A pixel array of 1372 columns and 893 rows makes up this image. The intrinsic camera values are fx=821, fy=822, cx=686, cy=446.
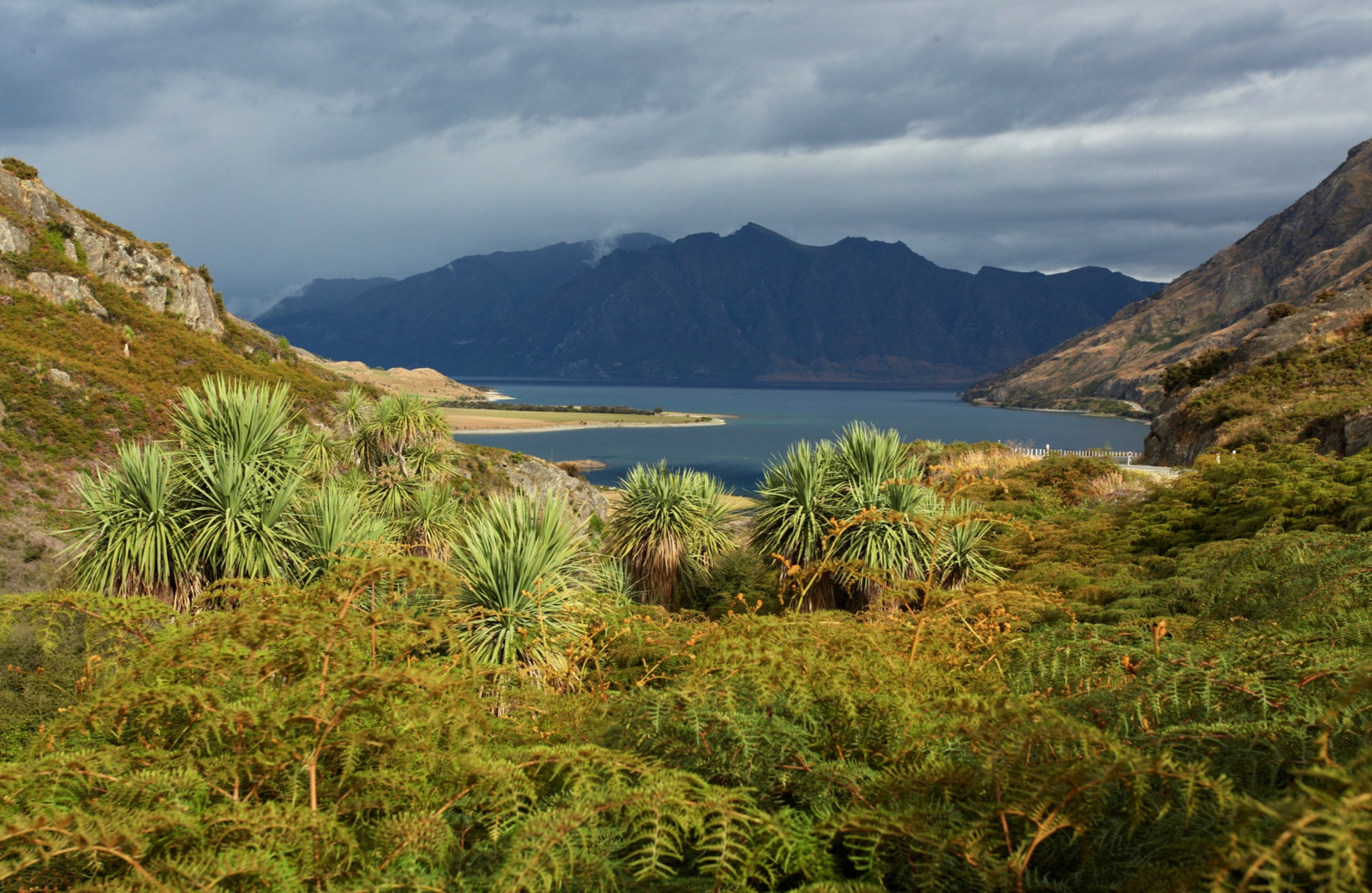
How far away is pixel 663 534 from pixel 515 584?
608 cm

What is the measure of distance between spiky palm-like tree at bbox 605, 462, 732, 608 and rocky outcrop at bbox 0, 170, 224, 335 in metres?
34.2

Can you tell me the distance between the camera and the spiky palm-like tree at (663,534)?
12164mm

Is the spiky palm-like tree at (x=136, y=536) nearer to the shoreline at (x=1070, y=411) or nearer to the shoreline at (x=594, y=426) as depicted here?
the shoreline at (x=594, y=426)

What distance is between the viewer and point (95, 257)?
39438mm

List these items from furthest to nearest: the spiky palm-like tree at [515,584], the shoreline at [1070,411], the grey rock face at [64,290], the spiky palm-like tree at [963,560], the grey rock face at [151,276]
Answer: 1. the shoreline at [1070,411]
2. the grey rock face at [151,276]
3. the grey rock face at [64,290]
4. the spiky palm-like tree at [963,560]
5. the spiky palm-like tree at [515,584]

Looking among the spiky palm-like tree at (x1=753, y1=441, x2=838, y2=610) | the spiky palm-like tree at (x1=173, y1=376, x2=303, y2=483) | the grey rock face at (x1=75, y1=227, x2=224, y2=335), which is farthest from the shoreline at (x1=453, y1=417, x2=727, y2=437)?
the spiky palm-like tree at (x1=173, y1=376, x2=303, y2=483)

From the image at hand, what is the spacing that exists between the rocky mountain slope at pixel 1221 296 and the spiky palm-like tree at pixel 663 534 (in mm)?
137798

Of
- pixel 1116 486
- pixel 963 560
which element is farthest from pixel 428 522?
pixel 1116 486

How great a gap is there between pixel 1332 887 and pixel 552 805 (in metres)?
1.77

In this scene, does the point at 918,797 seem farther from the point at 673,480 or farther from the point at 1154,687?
the point at 673,480

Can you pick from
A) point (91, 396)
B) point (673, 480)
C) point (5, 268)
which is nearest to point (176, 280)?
point (5, 268)

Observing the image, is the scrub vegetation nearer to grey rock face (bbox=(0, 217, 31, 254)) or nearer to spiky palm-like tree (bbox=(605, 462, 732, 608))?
spiky palm-like tree (bbox=(605, 462, 732, 608))

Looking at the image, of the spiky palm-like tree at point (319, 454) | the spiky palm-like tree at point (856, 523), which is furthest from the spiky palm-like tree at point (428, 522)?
the spiky palm-like tree at point (856, 523)

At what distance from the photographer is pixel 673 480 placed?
12.7 metres
